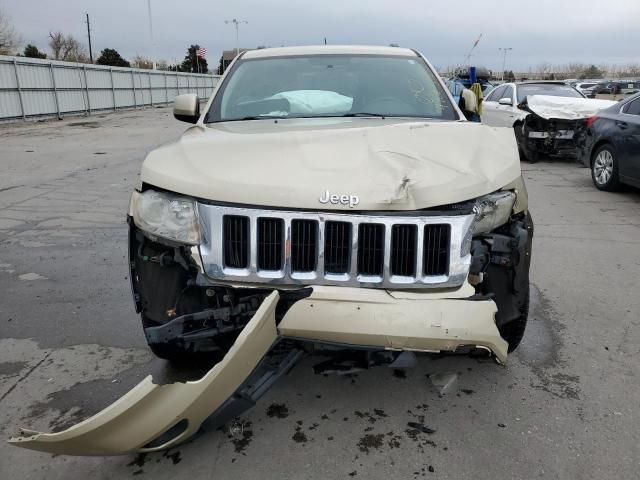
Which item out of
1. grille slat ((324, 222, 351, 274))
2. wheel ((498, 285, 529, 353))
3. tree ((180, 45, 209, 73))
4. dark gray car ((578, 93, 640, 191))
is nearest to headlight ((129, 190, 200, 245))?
grille slat ((324, 222, 351, 274))

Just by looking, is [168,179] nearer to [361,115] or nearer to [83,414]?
[83,414]

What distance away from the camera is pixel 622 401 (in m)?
2.91

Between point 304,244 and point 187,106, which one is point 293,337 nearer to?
point 304,244

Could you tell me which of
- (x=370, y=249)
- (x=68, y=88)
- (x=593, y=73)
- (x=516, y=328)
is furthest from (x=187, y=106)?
(x=593, y=73)

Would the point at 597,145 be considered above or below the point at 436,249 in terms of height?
below

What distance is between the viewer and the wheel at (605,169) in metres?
8.29

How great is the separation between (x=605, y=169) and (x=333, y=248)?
25.4 feet

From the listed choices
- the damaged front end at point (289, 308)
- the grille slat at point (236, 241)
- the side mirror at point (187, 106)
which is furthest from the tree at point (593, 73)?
the grille slat at point (236, 241)

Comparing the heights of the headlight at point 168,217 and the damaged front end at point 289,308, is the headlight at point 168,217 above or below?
above

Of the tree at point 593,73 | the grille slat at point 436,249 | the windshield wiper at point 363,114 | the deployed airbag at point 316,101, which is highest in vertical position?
the tree at point 593,73

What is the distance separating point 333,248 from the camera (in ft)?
7.67

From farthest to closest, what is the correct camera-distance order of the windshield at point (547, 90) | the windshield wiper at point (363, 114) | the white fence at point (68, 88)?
the white fence at point (68, 88)
the windshield at point (547, 90)
the windshield wiper at point (363, 114)

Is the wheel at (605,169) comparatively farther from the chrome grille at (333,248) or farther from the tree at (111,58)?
the tree at (111,58)

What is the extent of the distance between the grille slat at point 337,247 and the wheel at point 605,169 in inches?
291
